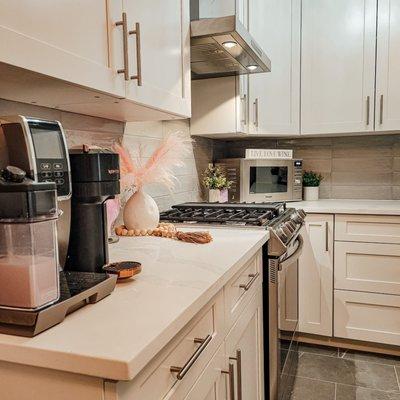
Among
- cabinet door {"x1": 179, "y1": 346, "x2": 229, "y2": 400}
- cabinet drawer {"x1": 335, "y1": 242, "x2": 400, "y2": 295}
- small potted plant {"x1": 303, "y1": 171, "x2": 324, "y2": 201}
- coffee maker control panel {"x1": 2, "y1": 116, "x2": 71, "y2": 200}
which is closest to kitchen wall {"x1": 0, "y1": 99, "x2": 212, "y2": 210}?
coffee maker control panel {"x1": 2, "y1": 116, "x2": 71, "y2": 200}

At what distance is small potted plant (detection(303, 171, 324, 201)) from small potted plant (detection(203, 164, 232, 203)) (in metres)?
0.67

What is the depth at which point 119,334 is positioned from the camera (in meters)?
0.65

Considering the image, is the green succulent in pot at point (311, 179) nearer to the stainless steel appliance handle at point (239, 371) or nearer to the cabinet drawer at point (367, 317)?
the cabinet drawer at point (367, 317)

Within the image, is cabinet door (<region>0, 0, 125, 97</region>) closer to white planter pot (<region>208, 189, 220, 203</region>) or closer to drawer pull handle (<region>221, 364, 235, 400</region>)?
drawer pull handle (<region>221, 364, 235, 400</region>)

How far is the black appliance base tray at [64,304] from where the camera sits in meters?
0.64

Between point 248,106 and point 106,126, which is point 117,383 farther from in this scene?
point 248,106

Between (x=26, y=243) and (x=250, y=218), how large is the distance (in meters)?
1.24

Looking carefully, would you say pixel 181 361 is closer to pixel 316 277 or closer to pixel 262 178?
pixel 316 277

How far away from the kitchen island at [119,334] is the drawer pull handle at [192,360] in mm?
14

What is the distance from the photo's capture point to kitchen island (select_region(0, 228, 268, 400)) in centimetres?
59

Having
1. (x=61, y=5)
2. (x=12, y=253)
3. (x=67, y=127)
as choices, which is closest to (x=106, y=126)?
(x=67, y=127)

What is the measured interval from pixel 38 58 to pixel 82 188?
30 cm

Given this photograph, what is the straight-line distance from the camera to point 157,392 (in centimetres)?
70

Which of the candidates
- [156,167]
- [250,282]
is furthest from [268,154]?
[250,282]
